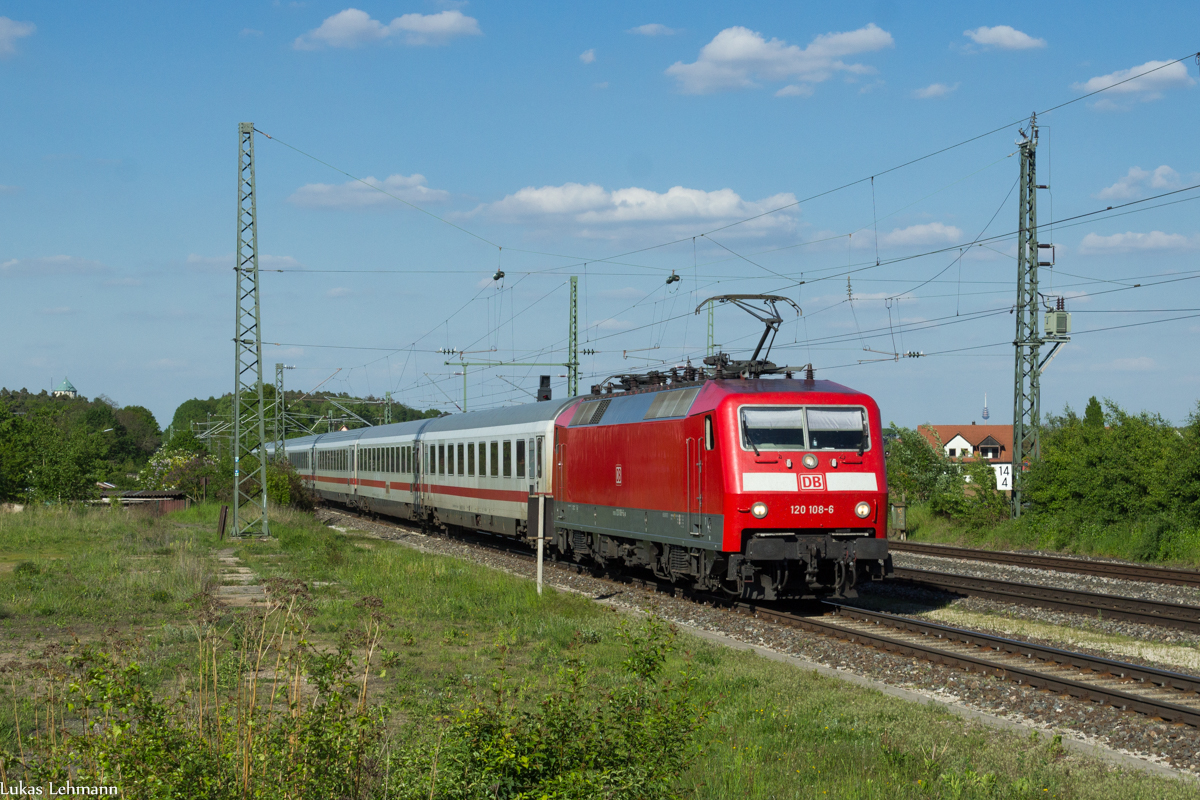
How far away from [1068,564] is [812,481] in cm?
1079

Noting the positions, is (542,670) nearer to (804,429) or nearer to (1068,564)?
(804,429)

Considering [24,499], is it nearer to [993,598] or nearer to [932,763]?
[993,598]

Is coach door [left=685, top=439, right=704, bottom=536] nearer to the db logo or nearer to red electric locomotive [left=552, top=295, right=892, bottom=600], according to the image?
red electric locomotive [left=552, top=295, right=892, bottom=600]

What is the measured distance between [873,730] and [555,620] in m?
7.08

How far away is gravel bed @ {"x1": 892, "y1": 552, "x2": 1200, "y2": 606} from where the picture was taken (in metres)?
19.3

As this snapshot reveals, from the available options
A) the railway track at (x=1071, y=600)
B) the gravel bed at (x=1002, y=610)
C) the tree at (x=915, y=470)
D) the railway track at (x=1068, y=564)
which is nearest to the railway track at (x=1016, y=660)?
the gravel bed at (x=1002, y=610)

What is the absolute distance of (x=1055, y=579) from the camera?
72.2ft

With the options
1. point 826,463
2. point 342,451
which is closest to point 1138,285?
point 826,463

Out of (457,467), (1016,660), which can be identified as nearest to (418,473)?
(457,467)

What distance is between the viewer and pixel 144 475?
92.4 metres

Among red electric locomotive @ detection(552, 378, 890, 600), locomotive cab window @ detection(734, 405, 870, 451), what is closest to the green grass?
red electric locomotive @ detection(552, 378, 890, 600)

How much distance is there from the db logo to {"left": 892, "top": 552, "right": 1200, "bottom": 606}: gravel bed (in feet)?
22.3

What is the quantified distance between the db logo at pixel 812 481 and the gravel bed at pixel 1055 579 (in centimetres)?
680

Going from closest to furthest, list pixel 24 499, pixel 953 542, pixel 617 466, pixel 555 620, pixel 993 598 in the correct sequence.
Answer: pixel 555 620 → pixel 993 598 → pixel 617 466 → pixel 953 542 → pixel 24 499
